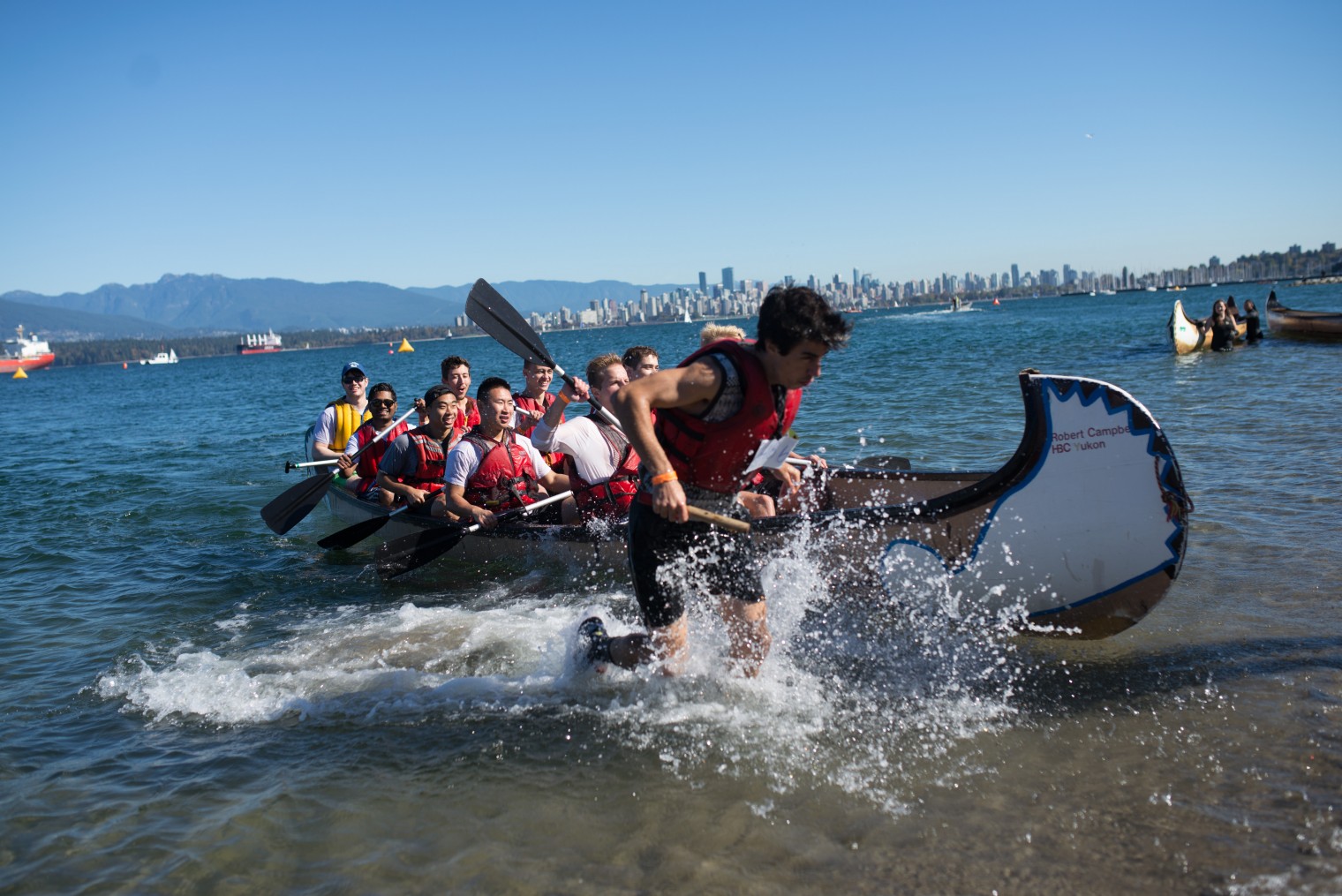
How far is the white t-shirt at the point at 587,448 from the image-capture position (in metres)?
7.51

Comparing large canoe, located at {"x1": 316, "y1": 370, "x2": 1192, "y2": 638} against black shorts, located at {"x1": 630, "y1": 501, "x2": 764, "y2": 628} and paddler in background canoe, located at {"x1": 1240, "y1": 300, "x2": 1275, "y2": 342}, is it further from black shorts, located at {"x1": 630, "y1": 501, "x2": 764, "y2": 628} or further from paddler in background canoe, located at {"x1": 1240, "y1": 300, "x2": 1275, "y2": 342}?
paddler in background canoe, located at {"x1": 1240, "y1": 300, "x2": 1275, "y2": 342}

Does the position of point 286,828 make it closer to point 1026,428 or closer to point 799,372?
point 799,372

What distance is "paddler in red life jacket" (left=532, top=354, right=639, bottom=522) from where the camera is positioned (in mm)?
7367

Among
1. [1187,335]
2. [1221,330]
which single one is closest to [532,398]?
[1187,335]

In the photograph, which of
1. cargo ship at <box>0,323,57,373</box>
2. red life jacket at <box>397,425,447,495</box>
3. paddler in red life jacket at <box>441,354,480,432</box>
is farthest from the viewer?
cargo ship at <box>0,323,57,373</box>

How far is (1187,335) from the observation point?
1028 inches

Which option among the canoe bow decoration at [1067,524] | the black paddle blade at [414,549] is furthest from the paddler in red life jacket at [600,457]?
the canoe bow decoration at [1067,524]

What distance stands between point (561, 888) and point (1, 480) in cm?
1839

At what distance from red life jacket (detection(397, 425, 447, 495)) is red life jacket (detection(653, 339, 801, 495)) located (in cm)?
519

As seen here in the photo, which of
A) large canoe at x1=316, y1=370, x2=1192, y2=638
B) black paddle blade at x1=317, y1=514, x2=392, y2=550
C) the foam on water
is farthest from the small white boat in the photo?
large canoe at x1=316, y1=370, x2=1192, y2=638

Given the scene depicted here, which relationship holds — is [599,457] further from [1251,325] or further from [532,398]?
[1251,325]

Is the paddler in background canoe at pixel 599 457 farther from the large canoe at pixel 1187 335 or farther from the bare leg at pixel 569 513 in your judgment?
the large canoe at pixel 1187 335

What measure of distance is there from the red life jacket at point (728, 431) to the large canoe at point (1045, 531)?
2.58 ft

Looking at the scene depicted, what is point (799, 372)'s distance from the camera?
12.3 feet
